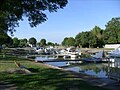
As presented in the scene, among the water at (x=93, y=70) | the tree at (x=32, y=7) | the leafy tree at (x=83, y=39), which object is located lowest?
the water at (x=93, y=70)

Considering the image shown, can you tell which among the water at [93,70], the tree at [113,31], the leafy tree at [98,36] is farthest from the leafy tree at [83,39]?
the water at [93,70]

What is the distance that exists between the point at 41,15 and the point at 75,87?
5551 millimetres

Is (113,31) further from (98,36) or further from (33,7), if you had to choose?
(33,7)

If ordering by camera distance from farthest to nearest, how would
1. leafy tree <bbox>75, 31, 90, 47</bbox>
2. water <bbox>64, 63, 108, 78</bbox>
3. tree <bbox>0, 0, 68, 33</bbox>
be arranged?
leafy tree <bbox>75, 31, 90, 47</bbox>
water <bbox>64, 63, 108, 78</bbox>
tree <bbox>0, 0, 68, 33</bbox>

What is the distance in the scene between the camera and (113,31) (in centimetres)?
13525

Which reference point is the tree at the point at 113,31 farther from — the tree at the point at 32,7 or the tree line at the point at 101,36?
the tree at the point at 32,7

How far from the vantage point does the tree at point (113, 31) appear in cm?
13062

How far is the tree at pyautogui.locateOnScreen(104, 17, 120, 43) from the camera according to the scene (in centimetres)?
13062

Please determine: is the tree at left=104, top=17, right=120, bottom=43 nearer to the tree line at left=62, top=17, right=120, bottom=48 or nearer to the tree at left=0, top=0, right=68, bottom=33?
the tree line at left=62, top=17, right=120, bottom=48

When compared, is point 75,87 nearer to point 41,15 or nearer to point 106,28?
point 41,15

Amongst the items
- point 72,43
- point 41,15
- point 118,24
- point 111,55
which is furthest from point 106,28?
point 41,15

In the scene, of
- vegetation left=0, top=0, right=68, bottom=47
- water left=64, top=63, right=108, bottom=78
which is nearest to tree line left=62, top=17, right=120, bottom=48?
water left=64, top=63, right=108, bottom=78

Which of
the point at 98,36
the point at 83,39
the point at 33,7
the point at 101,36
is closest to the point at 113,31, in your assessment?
the point at 101,36

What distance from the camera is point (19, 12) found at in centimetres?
2061
